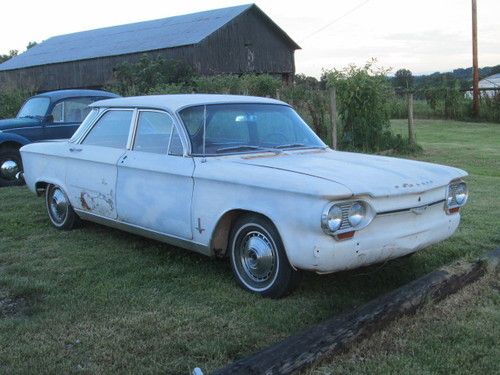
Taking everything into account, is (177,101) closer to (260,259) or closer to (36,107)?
(260,259)

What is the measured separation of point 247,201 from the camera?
169 inches

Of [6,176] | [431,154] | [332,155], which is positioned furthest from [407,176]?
[431,154]

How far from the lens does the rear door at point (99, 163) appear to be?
5.59m

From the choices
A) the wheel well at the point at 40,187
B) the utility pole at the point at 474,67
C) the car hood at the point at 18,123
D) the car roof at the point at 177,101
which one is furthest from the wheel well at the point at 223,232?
the utility pole at the point at 474,67

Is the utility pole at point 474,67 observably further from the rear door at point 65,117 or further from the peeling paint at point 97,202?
the peeling paint at point 97,202

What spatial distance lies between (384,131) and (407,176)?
10.3 metres

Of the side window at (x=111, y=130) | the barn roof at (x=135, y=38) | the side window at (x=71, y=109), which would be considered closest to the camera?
the side window at (x=111, y=130)

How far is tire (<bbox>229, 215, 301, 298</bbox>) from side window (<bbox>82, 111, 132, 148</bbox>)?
5.71 feet

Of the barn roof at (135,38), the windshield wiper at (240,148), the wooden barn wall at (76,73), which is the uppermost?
the barn roof at (135,38)

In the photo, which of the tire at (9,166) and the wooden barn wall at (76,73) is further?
the wooden barn wall at (76,73)

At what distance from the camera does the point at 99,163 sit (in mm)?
5707

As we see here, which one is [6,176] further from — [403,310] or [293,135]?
[403,310]

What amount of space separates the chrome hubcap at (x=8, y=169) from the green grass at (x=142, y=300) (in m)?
3.82

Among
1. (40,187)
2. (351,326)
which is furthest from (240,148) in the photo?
(40,187)
